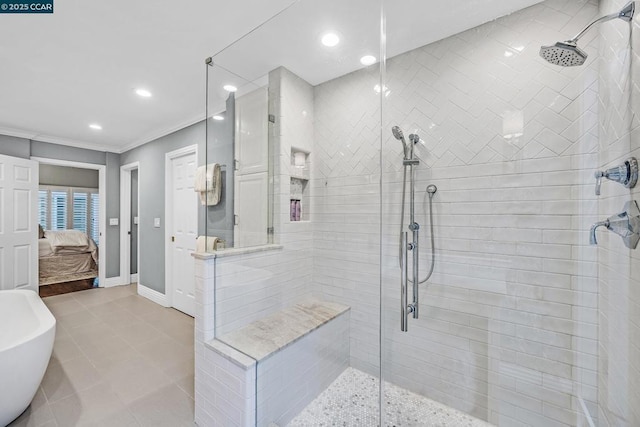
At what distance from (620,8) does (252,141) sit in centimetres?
215

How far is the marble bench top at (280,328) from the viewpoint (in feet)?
5.11

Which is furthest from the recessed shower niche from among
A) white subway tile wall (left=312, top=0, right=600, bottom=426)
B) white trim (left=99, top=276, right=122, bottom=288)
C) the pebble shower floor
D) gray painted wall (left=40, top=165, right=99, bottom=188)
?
gray painted wall (left=40, top=165, right=99, bottom=188)

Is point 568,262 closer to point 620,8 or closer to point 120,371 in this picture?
point 620,8

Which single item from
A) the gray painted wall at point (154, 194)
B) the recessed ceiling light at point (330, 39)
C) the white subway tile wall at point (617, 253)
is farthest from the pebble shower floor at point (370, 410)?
the recessed ceiling light at point (330, 39)

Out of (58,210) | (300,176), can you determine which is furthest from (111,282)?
(300,176)

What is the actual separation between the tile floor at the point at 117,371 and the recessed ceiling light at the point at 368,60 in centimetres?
269

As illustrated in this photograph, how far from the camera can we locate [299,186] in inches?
89.6

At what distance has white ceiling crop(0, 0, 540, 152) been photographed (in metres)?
1.56

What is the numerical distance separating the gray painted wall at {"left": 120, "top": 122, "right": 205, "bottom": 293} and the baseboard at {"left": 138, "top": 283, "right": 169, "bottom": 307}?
0.19ft

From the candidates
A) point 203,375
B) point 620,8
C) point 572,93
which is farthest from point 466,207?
point 203,375

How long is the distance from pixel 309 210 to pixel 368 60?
1228 mm

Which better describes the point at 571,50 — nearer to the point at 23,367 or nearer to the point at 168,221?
the point at 23,367

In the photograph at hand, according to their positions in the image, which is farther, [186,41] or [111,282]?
[111,282]

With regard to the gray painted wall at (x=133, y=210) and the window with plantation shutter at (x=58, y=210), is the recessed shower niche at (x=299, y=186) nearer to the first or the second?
the gray painted wall at (x=133, y=210)
